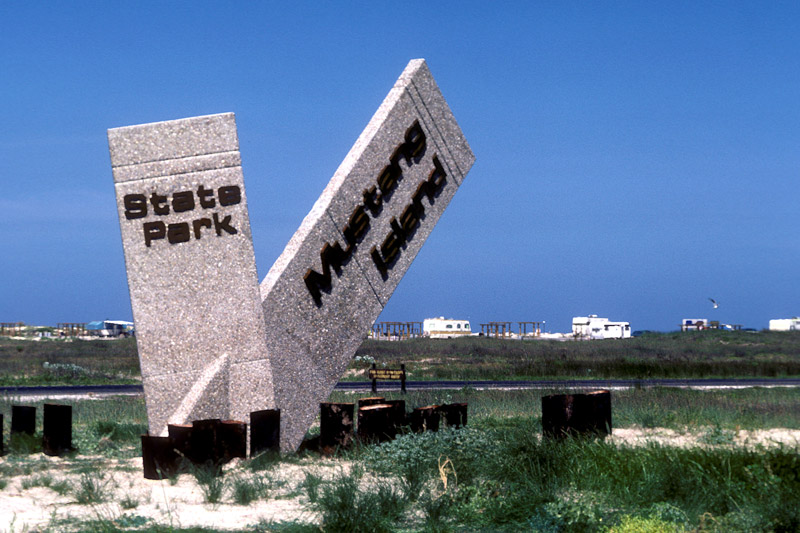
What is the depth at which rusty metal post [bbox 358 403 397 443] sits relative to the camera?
37.2 ft

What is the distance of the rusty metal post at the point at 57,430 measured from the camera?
38.5 feet

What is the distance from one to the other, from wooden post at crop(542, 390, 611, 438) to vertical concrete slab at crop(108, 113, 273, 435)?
13.1 ft

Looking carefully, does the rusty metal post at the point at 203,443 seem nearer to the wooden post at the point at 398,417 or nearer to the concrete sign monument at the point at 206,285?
the concrete sign monument at the point at 206,285

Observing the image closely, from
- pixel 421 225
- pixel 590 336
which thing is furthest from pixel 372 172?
pixel 590 336

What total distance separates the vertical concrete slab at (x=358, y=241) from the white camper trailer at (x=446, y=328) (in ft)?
289

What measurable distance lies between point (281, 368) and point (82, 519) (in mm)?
4320

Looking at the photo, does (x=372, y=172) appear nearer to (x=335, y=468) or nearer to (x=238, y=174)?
(x=238, y=174)

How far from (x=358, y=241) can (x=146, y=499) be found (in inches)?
201

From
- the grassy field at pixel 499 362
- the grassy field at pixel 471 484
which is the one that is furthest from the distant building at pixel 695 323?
the grassy field at pixel 471 484

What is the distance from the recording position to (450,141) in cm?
1343

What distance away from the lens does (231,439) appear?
35.4 feet

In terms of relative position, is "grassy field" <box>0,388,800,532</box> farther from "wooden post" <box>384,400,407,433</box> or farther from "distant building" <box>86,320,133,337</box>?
"distant building" <box>86,320,133,337</box>

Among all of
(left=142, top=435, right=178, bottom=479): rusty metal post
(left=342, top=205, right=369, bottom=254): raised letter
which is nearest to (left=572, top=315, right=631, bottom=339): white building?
(left=342, top=205, right=369, bottom=254): raised letter

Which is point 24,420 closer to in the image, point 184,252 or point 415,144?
point 184,252
